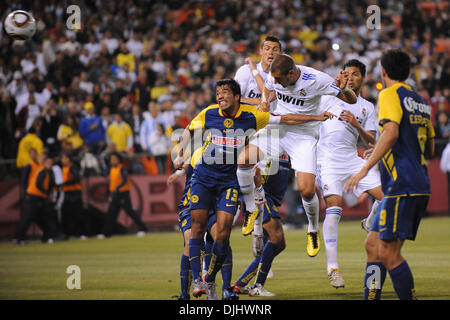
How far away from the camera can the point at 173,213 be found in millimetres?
20844

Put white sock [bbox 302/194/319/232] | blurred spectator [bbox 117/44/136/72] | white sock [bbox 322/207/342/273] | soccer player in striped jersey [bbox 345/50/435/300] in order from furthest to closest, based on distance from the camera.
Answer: blurred spectator [bbox 117/44/136/72] → white sock [bbox 302/194/319/232] → white sock [bbox 322/207/342/273] → soccer player in striped jersey [bbox 345/50/435/300]

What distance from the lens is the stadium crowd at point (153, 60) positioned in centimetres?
2061

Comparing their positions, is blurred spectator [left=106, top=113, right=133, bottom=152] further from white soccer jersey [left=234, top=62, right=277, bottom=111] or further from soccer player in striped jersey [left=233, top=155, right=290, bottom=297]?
soccer player in striped jersey [left=233, top=155, right=290, bottom=297]

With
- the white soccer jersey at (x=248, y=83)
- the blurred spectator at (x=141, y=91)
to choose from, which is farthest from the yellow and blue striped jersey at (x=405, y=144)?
the blurred spectator at (x=141, y=91)

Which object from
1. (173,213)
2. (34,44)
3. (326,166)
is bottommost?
(173,213)

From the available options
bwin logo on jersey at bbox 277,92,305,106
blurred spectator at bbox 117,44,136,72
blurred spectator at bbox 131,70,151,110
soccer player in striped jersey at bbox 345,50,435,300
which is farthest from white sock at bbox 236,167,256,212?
blurred spectator at bbox 117,44,136,72

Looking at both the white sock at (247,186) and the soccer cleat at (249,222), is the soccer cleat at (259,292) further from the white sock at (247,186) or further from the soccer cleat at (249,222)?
the white sock at (247,186)

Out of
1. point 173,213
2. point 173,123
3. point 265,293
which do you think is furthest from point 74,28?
point 265,293

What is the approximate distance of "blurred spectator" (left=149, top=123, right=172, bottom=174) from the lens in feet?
68.7

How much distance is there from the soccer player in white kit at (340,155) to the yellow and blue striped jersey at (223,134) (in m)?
1.87

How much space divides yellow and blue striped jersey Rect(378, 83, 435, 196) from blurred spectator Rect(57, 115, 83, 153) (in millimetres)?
14470
